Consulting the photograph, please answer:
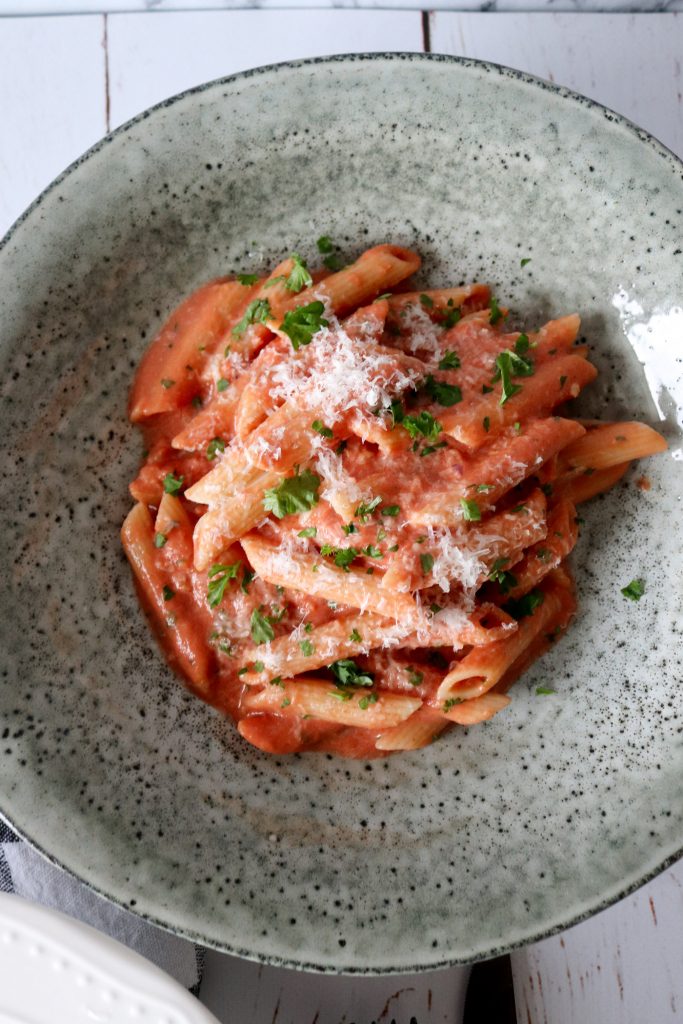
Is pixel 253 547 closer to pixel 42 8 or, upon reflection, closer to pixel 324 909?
pixel 324 909

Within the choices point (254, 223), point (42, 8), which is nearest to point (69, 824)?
point (254, 223)

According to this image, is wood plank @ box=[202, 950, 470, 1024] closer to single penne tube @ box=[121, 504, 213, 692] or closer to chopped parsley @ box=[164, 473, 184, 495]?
single penne tube @ box=[121, 504, 213, 692]

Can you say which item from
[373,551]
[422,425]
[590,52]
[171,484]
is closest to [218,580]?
[171,484]

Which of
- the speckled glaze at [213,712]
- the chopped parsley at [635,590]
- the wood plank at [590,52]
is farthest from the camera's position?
the wood plank at [590,52]

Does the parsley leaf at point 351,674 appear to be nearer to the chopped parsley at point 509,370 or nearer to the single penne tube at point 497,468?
the single penne tube at point 497,468

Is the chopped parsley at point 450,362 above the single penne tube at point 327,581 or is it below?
→ above

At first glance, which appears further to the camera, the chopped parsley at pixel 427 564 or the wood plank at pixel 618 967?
the wood plank at pixel 618 967

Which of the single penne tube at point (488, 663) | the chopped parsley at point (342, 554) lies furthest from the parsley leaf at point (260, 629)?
the single penne tube at point (488, 663)
